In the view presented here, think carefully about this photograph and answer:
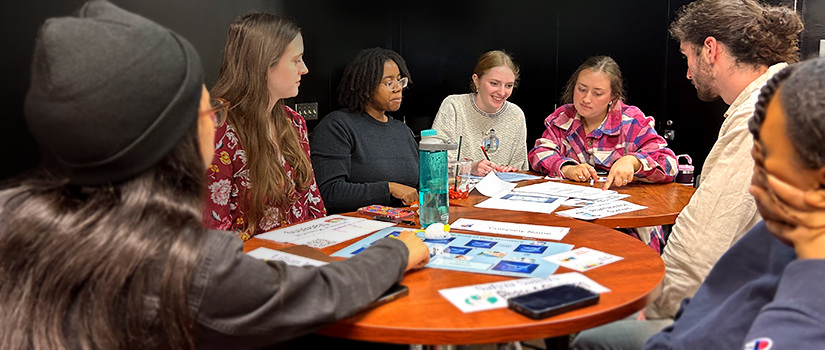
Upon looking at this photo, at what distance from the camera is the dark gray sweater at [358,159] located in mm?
3010

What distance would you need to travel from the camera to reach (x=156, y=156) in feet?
3.28

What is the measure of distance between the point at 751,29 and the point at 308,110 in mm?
2462

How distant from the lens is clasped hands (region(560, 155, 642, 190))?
113 inches

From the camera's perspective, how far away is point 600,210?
2.37 meters

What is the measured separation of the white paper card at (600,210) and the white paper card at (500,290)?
0.82 meters

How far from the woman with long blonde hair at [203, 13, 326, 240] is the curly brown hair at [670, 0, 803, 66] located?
5.41 feet

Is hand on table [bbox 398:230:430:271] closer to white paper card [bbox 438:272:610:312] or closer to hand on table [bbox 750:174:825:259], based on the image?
white paper card [bbox 438:272:610:312]

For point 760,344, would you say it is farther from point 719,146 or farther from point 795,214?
point 719,146

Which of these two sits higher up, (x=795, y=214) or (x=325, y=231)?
(x=795, y=214)

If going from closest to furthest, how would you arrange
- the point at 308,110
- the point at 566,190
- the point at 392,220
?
the point at 392,220, the point at 566,190, the point at 308,110

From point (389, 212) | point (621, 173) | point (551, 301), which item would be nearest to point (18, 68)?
point (389, 212)

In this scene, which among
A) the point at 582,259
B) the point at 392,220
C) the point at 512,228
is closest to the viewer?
the point at 582,259

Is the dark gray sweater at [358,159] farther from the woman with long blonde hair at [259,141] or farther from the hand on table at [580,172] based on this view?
the hand on table at [580,172]

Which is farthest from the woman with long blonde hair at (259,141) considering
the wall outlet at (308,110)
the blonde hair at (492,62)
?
the blonde hair at (492,62)
